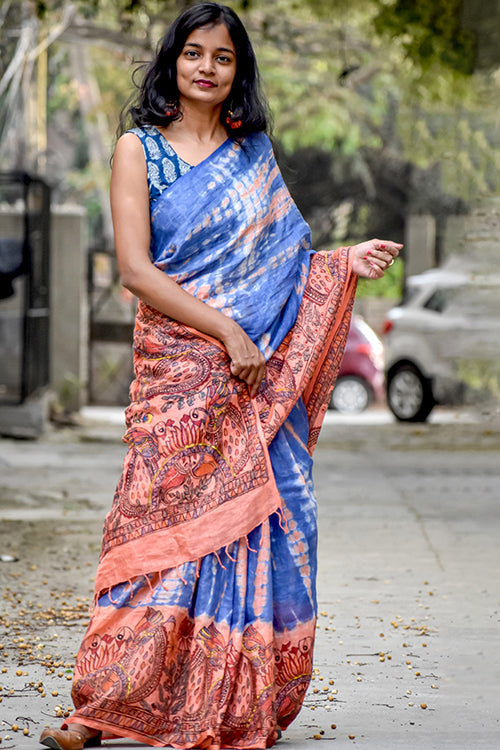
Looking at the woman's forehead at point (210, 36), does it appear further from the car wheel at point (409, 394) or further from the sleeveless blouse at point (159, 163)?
the car wheel at point (409, 394)

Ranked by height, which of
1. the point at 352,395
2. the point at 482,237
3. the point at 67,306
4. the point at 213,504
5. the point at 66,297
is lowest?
the point at 352,395

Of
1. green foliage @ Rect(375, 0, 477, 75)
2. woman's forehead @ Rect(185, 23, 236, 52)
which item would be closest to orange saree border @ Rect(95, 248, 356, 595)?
woman's forehead @ Rect(185, 23, 236, 52)

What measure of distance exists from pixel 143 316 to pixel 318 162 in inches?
921

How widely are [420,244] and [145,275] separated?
15614mm

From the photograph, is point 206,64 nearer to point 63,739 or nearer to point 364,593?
point 63,739

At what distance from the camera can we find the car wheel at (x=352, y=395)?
58.3 ft

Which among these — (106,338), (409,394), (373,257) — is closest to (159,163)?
(373,257)

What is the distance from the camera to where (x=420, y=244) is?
18484 mm

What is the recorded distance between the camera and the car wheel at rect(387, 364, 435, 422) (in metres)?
15.2

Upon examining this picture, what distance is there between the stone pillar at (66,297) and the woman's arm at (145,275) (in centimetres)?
1139

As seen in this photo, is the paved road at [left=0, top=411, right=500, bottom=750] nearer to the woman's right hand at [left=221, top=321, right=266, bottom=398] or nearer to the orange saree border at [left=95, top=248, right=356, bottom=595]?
the orange saree border at [left=95, top=248, right=356, bottom=595]

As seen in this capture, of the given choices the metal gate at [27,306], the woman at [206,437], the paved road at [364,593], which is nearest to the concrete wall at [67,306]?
the metal gate at [27,306]

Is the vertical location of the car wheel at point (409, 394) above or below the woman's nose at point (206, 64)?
below

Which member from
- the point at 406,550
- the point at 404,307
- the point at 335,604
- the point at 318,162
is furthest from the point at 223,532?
the point at 318,162
